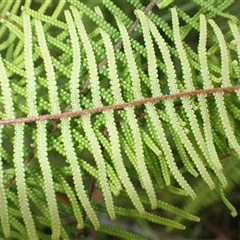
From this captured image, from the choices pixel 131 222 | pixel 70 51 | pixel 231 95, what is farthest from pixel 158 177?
pixel 131 222

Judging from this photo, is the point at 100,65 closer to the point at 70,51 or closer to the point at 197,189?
the point at 70,51

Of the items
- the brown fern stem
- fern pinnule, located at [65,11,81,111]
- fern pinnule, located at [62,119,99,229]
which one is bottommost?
fern pinnule, located at [62,119,99,229]

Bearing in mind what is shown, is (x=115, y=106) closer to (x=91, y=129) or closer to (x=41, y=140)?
(x=91, y=129)

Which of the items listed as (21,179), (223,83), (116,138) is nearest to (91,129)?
(116,138)

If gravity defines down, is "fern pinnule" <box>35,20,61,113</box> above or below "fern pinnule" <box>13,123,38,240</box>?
above

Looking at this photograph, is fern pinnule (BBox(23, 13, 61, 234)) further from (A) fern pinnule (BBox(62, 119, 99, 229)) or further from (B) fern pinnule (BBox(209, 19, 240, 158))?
(B) fern pinnule (BBox(209, 19, 240, 158))

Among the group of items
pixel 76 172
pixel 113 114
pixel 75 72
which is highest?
pixel 75 72

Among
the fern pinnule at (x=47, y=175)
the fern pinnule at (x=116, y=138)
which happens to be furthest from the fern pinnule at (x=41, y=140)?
the fern pinnule at (x=116, y=138)

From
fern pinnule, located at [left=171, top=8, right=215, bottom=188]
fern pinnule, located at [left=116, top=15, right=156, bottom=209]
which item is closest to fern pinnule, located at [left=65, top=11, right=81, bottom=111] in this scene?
fern pinnule, located at [left=116, top=15, right=156, bottom=209]

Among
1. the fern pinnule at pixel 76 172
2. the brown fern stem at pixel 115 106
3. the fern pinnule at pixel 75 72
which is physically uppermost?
the fern pinnule at pixel 75 72

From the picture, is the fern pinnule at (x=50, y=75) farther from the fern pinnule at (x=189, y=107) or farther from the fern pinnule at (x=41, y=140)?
the fern pinnule at (x=189, y=107)

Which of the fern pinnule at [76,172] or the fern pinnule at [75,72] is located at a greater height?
the fern pinnule at [75,72]
